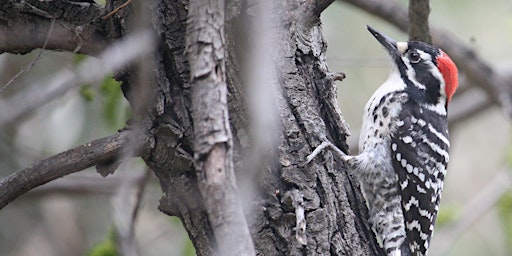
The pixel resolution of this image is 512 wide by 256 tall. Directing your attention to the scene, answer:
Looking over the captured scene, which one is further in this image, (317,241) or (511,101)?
(511,101)

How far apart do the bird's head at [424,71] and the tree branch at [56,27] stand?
1775 millimetres

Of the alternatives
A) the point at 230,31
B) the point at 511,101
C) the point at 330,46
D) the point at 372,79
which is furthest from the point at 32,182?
the point at 372,79

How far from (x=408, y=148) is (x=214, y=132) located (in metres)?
2.08

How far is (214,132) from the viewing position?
5.55 ft

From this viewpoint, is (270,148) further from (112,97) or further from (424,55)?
(424,55)

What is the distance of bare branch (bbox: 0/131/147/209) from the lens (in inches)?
88.3

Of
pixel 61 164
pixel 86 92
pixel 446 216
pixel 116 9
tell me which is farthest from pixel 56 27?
pixel 446 216

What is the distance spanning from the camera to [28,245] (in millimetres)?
5281

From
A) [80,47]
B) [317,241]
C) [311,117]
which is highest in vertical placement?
[80,47]

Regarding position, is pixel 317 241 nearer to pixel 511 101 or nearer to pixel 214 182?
pixel 214 182

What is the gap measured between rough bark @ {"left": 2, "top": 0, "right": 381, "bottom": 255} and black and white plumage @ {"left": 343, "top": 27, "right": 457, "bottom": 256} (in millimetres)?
731

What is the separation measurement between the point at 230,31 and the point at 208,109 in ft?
1.73

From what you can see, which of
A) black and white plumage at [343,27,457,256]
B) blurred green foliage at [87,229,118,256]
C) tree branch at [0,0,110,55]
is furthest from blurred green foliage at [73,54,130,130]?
black and white plumage at [343,27,457,256]

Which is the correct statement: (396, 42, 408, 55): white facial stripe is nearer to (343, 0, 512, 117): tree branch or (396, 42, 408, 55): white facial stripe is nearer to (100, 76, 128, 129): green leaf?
(343, 0, 512, 117): tree branch
